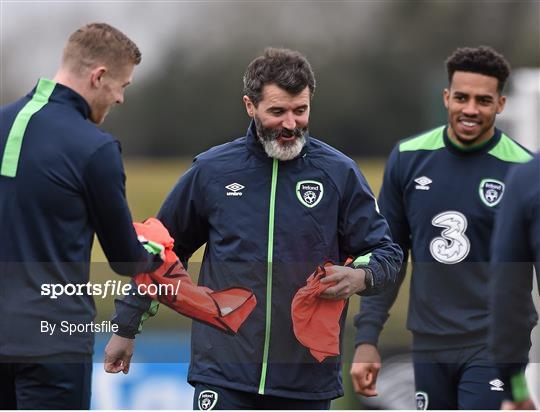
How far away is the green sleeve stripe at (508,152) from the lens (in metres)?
5.18

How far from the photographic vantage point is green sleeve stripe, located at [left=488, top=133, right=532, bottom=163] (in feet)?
17.0

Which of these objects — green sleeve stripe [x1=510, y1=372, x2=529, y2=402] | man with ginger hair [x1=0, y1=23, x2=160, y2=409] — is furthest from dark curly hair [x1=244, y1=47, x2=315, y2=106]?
green sleeve stripe [x1=510, y1=372, x2=529, y2=402]

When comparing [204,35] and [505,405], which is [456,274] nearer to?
[505,405]

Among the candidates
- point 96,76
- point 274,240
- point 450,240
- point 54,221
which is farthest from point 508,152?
point 54,221

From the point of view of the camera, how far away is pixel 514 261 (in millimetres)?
3459

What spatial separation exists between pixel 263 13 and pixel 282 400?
1203 inches

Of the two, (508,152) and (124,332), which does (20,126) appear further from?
(508,152)

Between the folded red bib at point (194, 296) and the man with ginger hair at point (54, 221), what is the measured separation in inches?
16.6

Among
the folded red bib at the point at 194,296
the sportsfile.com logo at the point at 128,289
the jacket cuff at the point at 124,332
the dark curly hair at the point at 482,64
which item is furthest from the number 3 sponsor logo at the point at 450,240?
the jacket cuff at the point at 124,332

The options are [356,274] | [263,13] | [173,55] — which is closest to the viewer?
[356,274]

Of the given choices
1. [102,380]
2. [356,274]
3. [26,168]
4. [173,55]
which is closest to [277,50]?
[356,274]

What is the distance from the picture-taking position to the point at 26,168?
3.84m

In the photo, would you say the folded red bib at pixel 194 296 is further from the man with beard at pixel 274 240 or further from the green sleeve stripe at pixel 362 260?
the green sleeve stripe at pixel 362 260

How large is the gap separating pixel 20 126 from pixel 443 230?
2.07 m
